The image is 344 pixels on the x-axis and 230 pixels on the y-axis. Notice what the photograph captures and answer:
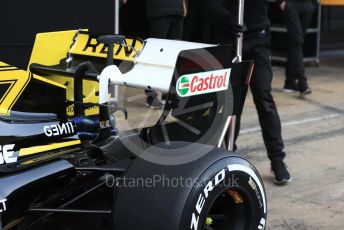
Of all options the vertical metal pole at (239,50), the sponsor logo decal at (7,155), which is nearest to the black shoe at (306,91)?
the vertical metal pole at (239,50)

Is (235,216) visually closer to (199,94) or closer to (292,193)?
(199,94)

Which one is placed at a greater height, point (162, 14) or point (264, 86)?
point (162, 14)

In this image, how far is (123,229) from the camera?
2.89m

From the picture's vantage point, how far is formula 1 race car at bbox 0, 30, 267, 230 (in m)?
2.91

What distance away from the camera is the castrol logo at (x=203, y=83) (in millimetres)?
3248

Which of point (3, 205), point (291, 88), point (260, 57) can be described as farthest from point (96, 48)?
point (291, 88)

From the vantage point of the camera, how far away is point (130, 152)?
347cm

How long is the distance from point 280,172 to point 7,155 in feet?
8.40

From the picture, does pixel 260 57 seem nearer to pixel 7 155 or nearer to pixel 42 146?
pixel 42 146

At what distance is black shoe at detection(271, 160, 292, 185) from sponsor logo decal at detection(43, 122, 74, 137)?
2.09 m

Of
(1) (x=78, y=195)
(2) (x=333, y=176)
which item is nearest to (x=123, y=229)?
(1) (x=78, y=195)

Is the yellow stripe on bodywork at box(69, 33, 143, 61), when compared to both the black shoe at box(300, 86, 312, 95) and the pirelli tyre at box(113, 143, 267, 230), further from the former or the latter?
the black shoe at box(300, 86, 312, 95)

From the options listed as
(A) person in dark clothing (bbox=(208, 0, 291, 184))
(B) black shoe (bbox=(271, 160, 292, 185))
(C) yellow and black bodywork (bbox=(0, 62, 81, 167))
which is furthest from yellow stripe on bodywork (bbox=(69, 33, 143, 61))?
(B) black shoe (bbox=(271, 160, 292, 185))

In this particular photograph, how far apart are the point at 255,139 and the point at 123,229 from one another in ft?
11.9
